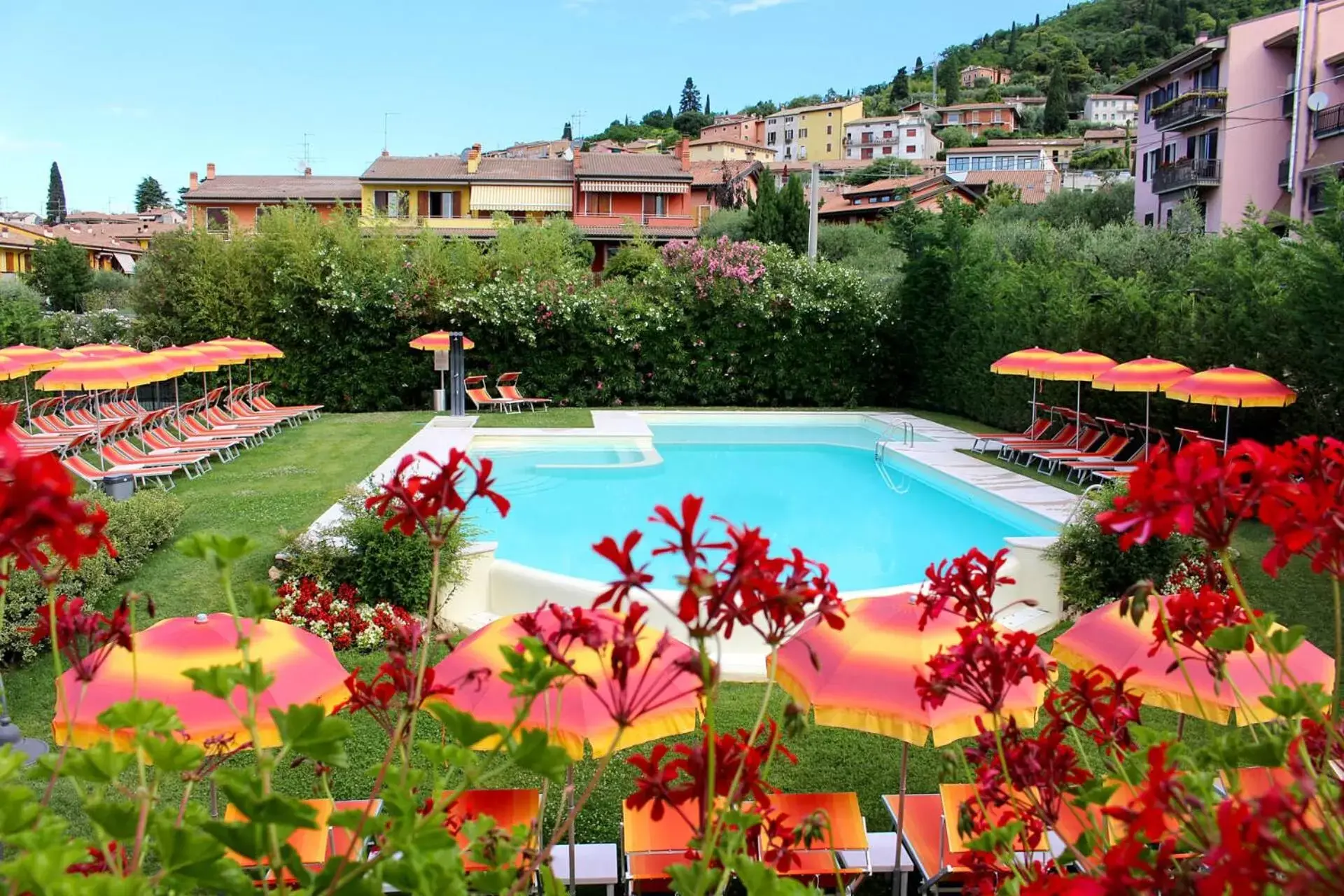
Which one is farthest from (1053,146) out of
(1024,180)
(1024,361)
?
(1024,361)

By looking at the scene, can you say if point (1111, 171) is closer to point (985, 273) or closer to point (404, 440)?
point (985, 273)

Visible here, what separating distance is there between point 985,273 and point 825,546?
937cm

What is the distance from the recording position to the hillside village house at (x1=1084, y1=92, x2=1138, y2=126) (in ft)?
331

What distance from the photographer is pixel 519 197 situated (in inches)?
1900

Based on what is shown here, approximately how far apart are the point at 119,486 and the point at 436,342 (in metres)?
9.58

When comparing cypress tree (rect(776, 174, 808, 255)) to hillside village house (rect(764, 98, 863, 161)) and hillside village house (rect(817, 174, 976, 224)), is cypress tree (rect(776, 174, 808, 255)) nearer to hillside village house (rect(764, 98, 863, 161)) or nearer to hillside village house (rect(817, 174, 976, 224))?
hillside village house (rect(817, 174, 976, 224))

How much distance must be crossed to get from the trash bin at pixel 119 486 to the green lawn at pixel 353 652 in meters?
0.68

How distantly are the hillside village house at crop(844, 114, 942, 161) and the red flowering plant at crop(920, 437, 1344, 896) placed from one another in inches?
4124

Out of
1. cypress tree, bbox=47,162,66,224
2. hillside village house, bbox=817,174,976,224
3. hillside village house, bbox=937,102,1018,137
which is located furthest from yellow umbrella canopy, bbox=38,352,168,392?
hillside village house, bbox=937,102,1018,137

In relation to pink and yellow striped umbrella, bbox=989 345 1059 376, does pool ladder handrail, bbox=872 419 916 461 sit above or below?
below

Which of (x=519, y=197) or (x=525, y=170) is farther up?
(x=525, y=170)

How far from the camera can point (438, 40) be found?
60.2m

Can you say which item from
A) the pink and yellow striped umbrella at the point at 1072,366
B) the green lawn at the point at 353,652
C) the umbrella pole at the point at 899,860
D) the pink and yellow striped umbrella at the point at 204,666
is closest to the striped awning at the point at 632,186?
the green lawn at the point at 353,652

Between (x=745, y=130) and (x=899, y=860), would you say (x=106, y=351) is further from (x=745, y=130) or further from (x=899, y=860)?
(x=745, y=130)
